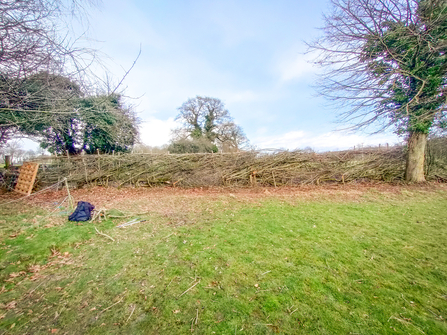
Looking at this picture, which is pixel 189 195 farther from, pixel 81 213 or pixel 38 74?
pixel 38 74

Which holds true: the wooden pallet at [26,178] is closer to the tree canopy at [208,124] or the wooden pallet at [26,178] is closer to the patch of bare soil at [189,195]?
the patch of bare soil at [189,195]

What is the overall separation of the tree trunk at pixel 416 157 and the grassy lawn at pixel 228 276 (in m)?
4.91

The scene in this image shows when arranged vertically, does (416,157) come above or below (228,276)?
above

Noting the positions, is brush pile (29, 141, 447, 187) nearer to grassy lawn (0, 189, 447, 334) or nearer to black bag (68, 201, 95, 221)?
grassy lawn (0, 189, 447, 334)

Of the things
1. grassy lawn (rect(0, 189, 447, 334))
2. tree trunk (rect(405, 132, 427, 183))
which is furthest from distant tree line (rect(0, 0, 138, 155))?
tree trunk (rect(405, 132, 427, 183))

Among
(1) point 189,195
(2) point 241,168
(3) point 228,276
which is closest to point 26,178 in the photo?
(1) point 189,195

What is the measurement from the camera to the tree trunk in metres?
7.71

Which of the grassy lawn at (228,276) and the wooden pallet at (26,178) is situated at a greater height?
the wooden pallet at (26,178)

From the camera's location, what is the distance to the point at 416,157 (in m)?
7.82

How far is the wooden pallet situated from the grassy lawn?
462 cm

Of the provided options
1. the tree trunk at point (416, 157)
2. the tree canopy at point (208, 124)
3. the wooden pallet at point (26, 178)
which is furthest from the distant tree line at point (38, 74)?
the tree canopy at point (208, 124)

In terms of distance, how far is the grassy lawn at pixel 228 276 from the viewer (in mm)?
1695

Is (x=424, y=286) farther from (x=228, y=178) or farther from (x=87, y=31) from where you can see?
(x=228, y=178)

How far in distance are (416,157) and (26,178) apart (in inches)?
696
